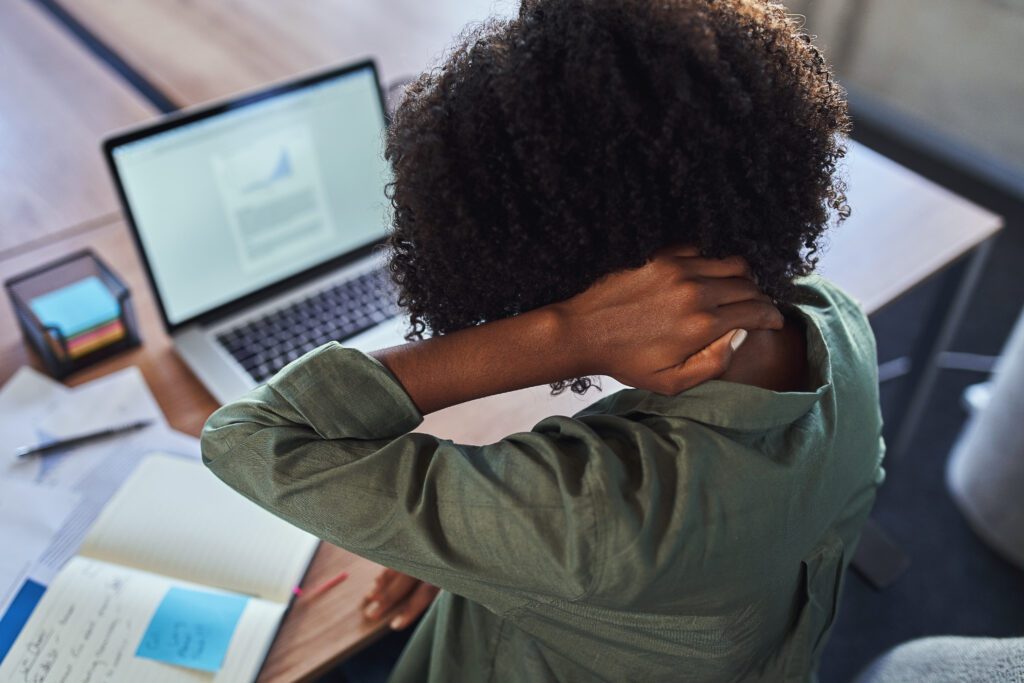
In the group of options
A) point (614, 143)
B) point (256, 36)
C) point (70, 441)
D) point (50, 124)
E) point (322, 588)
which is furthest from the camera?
point (256, 36)

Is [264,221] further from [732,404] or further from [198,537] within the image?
[732,404]

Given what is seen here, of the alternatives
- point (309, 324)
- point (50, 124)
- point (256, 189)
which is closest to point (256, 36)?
point (50, 124)

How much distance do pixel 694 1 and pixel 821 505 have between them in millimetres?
410

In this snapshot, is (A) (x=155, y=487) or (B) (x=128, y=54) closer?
(A) (x=155, y=487)

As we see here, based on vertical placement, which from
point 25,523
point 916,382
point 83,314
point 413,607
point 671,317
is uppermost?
point 671,317

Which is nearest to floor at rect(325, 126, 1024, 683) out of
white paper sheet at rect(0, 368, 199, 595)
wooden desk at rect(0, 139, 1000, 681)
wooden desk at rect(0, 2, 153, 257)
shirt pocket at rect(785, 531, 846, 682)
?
wooden desk at rect(0, 139, 1000, 681)

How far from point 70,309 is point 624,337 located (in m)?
0.80

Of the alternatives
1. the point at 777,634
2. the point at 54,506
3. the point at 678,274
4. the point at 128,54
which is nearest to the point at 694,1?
the point at 678,274

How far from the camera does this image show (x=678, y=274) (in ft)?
2.19

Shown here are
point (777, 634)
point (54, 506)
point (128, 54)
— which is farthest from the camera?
point (128, 54)

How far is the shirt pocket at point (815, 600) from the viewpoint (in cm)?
79

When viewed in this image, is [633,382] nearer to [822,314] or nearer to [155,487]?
[822,314]

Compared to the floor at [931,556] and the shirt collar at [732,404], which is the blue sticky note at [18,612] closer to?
the shirt collar at [732,404]

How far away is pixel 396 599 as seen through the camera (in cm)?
91
